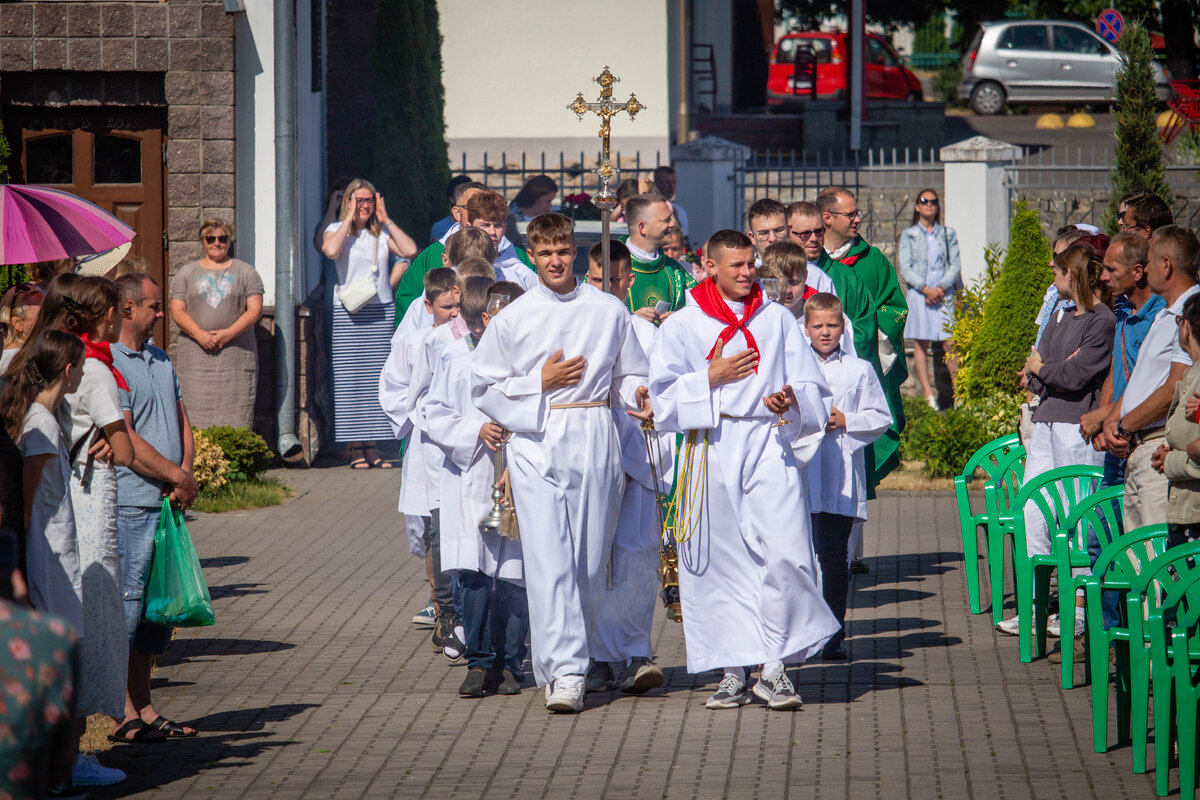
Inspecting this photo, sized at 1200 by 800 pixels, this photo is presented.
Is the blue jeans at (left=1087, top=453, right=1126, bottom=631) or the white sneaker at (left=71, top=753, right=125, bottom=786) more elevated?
the blue jeans at (left=1087, top=453, right=1126, bottom=631)

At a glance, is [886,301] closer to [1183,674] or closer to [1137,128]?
[1183,674]

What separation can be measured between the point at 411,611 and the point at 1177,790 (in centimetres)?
433

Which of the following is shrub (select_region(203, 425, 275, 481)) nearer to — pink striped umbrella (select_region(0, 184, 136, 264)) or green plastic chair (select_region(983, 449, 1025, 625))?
pink striped umbrella (select_region(0, 184, 136, 264))

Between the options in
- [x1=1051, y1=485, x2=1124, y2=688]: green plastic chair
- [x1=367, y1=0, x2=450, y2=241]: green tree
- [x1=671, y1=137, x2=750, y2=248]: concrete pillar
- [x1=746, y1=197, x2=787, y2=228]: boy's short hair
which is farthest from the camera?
[x1=671, y1=137, x2=750, y2=248]: concrete pillar

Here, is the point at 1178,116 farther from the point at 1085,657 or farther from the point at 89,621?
the point at 89,621

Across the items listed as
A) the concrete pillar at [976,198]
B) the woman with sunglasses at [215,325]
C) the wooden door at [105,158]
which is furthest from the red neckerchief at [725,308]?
the concrete pillar at [976,198]

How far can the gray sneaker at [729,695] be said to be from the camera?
670 cm

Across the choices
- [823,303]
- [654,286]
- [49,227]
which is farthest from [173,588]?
[654,286]

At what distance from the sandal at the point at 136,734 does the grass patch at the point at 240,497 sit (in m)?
5.35

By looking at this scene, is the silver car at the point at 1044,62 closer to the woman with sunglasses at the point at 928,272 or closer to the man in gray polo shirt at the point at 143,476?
the woman with sunglasses at the point at 928,272

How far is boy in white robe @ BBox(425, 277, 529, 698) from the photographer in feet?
23.0

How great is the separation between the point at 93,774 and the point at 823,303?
12.7 feet

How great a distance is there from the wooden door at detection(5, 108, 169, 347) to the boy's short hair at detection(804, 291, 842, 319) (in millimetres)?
7102

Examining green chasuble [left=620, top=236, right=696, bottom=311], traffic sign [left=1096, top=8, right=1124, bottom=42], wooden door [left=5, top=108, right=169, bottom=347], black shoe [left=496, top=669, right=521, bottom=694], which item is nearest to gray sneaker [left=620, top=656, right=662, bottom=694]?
black shoe [left=496, top=669, right=521, bottom=694]
